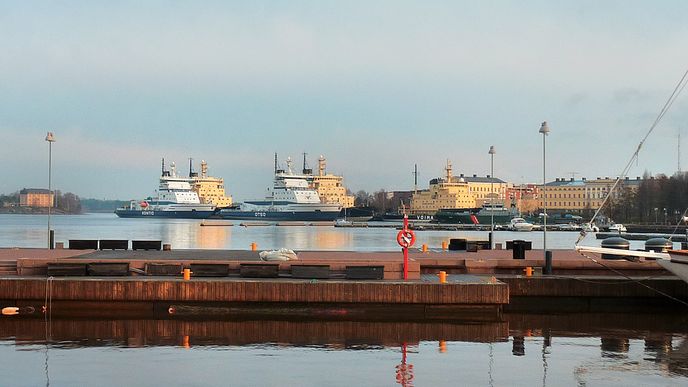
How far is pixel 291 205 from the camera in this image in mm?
185500

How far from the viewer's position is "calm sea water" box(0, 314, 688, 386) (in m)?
15.1

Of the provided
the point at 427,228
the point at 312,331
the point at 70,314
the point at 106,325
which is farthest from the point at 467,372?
the point at 427,228

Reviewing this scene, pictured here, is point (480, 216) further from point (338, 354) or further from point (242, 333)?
point (338, 354)

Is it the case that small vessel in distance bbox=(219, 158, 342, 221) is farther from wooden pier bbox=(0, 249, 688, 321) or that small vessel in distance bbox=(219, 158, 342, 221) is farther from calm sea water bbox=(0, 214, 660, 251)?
wooden pier bbox=(0, 249, 688, 321)

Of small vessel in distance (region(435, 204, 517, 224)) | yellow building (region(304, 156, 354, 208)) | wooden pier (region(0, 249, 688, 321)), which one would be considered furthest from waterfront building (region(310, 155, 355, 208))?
wooden pier (region(0, 249, 688, 321))

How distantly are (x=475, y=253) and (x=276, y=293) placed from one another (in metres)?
14.1

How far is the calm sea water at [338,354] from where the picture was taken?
49.5 feet

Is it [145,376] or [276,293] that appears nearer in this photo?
[145,376]

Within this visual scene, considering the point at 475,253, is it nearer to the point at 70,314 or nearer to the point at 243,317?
the point at 243,317

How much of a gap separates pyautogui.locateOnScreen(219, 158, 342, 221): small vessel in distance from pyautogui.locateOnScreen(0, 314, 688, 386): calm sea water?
161447mm

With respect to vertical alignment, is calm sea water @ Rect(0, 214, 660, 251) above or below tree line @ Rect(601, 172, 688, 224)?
below

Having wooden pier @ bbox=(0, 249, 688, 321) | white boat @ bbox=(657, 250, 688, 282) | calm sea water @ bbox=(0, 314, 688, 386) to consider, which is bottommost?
calm sea water @ bbox=(0, 314, 688, 386)

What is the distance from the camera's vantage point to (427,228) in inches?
5251

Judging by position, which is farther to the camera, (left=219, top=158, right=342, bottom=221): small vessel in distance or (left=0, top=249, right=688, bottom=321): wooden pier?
(left=219, top=158, right=342, bottom=221): small vessel in distance
